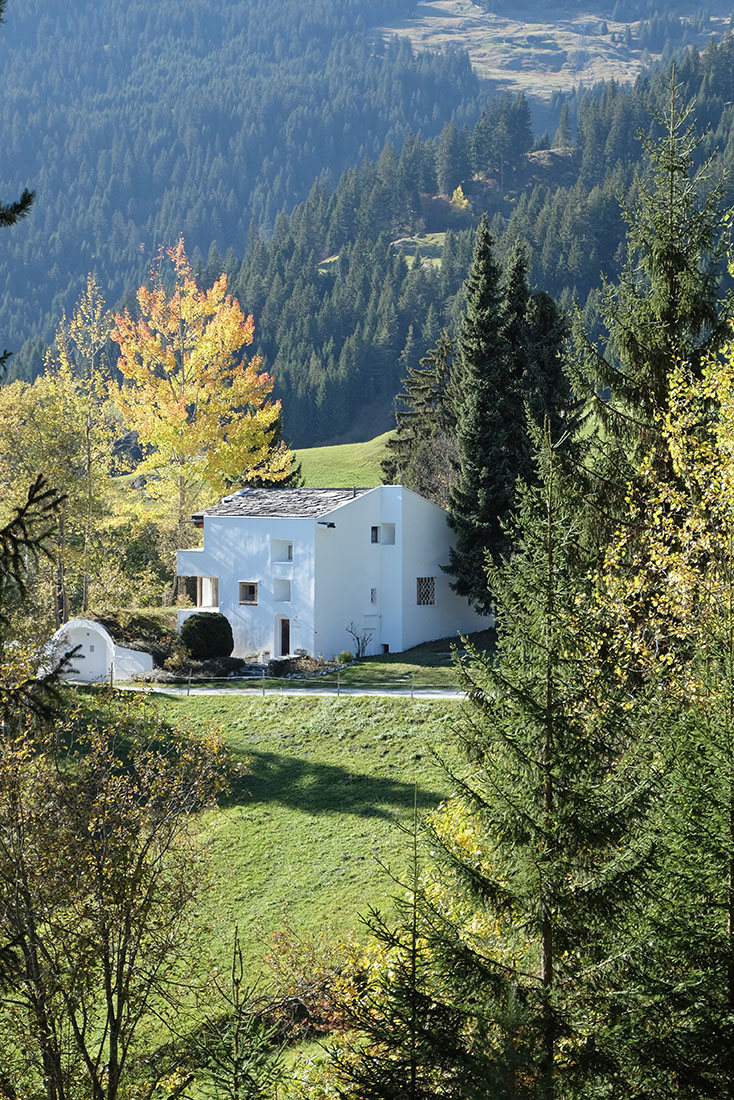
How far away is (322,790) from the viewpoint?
27234 millimetres

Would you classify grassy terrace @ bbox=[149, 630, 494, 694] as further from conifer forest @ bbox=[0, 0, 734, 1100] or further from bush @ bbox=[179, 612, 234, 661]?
bush @ bbox=[179, 612, 234, 661]

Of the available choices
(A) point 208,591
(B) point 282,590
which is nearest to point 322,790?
(B) point 282,590

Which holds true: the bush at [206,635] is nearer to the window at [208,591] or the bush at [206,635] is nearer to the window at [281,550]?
the window at [281,550]

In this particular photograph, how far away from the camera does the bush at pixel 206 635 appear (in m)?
37.5

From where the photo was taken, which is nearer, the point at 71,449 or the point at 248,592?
the point at 248,592

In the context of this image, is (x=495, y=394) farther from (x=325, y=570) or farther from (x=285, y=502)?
(x=325, y=570)

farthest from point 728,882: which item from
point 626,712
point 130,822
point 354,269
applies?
point 354,269

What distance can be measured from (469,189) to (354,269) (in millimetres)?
37980

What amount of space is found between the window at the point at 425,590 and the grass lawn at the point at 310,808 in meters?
10.9

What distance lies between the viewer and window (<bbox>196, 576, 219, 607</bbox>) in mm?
42594

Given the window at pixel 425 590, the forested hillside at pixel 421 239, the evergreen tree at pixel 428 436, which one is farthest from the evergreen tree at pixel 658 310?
the forested hillside at pixel 421 239

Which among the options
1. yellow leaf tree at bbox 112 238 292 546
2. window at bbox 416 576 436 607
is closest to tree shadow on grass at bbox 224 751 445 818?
window at bbox 416 576 436 607

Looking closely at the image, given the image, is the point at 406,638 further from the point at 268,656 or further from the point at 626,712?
the point at 626,712

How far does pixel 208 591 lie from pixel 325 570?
239 inches
